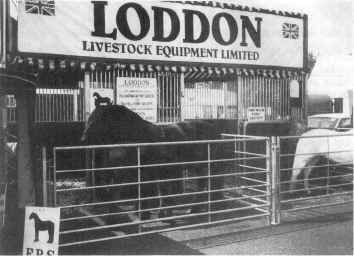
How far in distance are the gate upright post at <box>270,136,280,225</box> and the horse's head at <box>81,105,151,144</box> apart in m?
1.60

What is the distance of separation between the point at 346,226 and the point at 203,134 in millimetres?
2371

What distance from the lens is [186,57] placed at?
7363 mm

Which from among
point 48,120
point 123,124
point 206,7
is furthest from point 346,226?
point 48,120

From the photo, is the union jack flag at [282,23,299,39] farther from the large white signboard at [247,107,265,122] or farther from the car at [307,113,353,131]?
the car at [307,113,353,131]

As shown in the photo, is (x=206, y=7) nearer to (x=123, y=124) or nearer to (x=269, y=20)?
(x=269, y=20)

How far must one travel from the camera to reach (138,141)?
5770mm

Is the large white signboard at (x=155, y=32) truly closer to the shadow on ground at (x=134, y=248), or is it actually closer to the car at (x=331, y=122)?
the shadow on ground at (x=134, y=248)

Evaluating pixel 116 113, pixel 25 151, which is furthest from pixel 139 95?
pixel 25 151

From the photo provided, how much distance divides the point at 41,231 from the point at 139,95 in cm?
374

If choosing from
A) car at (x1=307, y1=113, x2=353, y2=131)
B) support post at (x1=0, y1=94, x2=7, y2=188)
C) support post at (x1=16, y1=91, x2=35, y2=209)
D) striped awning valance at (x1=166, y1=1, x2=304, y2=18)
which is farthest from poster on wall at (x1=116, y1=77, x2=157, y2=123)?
car at (x1=307, y1=113, x2=353, y2=131)

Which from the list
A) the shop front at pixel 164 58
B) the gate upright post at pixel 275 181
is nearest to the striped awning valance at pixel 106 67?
the shop front at pixel 164 58

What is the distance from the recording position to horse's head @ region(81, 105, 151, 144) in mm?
5660

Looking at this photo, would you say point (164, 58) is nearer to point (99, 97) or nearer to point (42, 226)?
point (99, 97)

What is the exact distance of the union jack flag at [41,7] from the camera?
20.4ft
